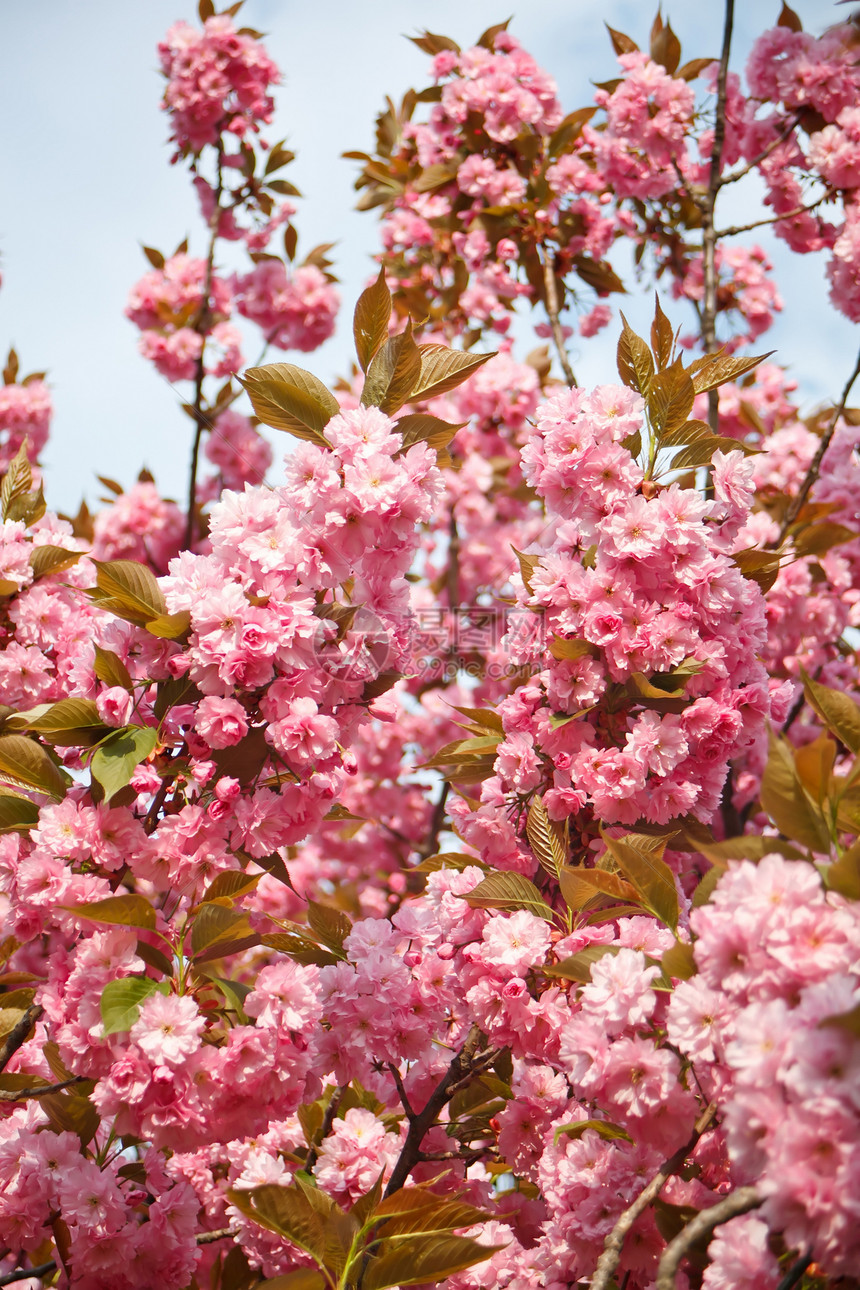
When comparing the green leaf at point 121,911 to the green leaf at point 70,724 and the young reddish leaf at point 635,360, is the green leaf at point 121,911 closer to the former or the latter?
the green leaf at point 70,724

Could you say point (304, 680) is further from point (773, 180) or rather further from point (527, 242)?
point (773, 180)

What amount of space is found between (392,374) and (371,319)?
15 centimetres

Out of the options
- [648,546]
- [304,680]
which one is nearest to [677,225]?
[648,546]

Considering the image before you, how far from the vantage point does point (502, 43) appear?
479cm

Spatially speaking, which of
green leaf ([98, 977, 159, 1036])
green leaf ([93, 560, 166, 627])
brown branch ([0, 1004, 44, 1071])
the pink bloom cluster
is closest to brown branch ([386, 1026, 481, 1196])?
green leaf ([98, 977, 159, 1036])

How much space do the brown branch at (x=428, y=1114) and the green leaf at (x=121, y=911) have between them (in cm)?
79

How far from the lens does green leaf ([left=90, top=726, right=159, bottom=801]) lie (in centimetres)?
174

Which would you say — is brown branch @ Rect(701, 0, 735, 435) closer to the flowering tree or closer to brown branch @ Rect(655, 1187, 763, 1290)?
the flowering tree

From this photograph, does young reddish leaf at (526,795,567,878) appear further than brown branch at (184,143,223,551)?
No

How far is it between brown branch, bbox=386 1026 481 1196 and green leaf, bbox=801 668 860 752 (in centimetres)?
119

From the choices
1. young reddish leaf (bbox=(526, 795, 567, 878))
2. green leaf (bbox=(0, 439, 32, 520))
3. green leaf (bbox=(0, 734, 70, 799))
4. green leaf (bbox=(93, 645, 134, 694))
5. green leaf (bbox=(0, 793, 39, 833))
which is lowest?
young reddish leaf (bbox=(526, 795, 567, 878))

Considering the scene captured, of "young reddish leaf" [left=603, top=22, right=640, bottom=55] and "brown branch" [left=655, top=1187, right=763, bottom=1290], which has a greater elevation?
"young reddish leaf" [left=603, top=22, right=640, bottom=55]

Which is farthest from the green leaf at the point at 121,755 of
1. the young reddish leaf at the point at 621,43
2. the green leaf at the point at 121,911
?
the young reddish leaf at the point at 621,43

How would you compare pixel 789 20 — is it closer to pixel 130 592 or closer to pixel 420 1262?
pixel 130 592
